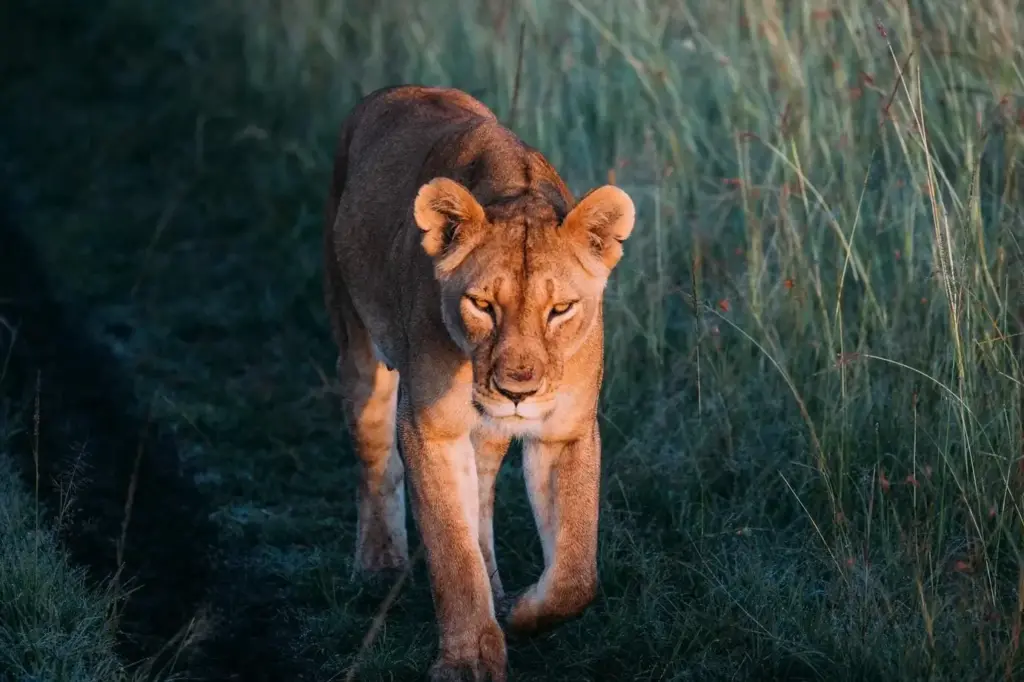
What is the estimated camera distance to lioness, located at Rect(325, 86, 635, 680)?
3.68 meters

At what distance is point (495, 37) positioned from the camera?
777 centimetres

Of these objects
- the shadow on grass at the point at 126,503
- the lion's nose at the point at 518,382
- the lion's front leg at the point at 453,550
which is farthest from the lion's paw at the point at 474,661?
the lion's nose at the point at 518,382

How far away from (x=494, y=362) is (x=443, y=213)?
1.42ft

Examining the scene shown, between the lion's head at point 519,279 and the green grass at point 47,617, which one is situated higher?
the lion's head at point 519,279

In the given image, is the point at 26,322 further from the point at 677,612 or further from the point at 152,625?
the point at 677,612

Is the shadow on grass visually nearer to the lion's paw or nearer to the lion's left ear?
the lion's paw

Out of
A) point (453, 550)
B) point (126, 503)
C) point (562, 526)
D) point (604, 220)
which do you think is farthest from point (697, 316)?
point (126, 503)

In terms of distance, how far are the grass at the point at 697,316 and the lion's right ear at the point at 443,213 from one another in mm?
789

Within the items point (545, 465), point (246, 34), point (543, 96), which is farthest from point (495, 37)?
point (545, 465)

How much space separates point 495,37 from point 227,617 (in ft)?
13.6

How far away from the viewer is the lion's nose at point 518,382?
11.8ft

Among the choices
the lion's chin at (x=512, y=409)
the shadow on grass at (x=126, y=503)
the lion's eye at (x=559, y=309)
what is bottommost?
the shadow on grass at (x=126, y=503)

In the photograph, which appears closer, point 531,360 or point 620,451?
point 531,360

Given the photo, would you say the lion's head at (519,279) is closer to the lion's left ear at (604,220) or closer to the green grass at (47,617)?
the lion's left ear at (604,220)
